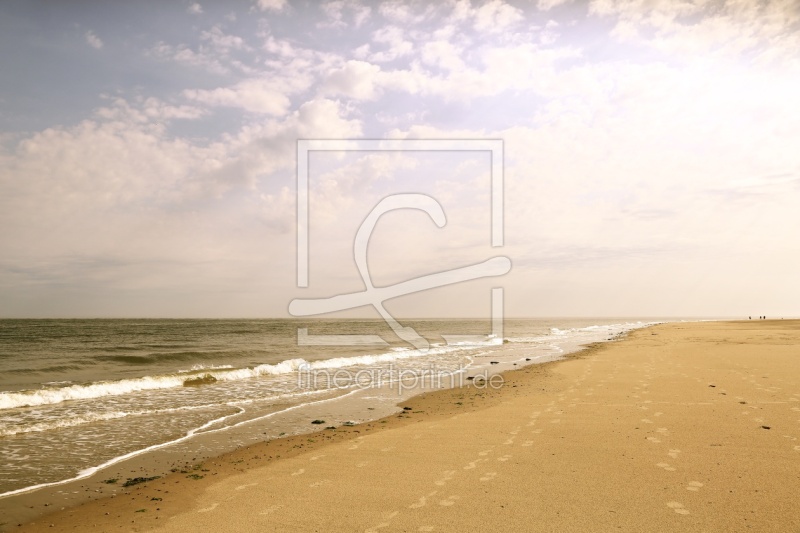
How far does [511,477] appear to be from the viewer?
7086 mm

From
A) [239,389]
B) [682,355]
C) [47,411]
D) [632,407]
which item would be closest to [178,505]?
[632,407]

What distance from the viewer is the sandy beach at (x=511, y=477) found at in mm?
5746

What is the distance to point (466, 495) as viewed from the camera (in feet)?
21.2

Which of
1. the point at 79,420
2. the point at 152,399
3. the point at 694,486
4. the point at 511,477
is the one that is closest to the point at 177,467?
the point at 511,477

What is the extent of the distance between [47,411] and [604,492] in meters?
17.2

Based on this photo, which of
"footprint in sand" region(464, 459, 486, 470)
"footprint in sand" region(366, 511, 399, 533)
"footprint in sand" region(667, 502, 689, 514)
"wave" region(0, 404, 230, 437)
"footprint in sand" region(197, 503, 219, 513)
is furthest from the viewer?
"wave" region(0, 404, 230, 437)

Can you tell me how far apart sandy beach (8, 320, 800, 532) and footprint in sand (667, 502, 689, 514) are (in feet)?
0.10

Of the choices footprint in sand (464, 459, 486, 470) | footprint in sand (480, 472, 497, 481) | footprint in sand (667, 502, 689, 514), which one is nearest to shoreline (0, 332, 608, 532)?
footprint in sand (464, 459, 486, 470)

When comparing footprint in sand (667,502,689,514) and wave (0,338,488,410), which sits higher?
footprint in sand (667,502,689,514)

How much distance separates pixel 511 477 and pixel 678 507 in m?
2.24

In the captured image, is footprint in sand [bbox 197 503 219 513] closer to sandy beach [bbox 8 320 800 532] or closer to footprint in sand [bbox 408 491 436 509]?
sandy beach [bbox 8 320 800 532]

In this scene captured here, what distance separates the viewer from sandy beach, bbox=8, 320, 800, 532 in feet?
18.9

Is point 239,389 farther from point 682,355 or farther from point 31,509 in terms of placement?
point 682,355

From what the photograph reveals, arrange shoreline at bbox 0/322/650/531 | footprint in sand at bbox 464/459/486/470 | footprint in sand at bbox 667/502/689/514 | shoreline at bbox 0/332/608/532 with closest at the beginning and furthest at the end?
footprint in sand at bbox 667/502/689/514 < shoreline at bbox 0/332/608/532 < shoreline at bbox 0/322/650/531 < footprint in sand at bbox 464/459/486/470
